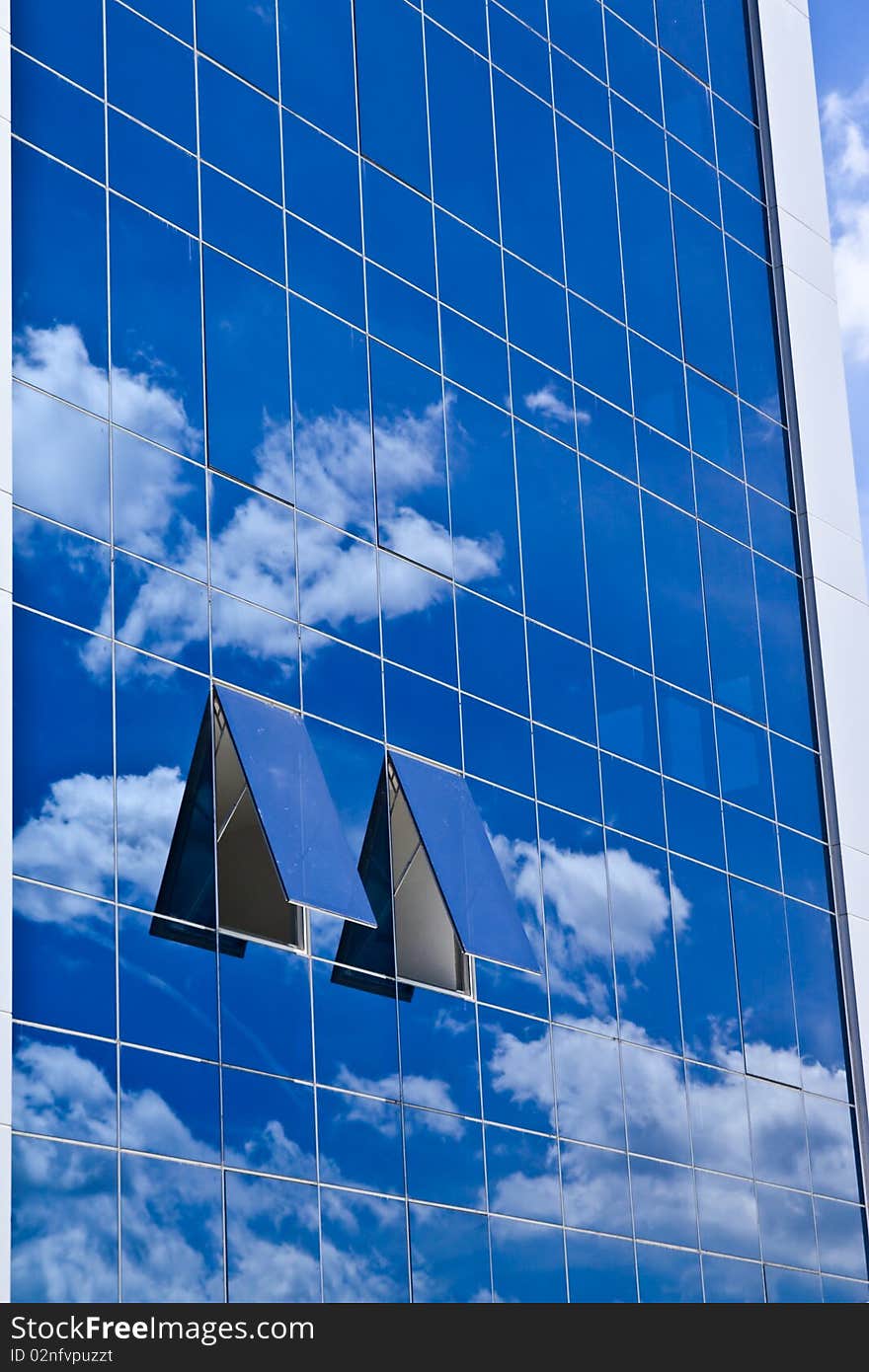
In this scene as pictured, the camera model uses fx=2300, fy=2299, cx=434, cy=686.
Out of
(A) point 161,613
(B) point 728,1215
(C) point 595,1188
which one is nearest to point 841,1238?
(B) point 728,1215

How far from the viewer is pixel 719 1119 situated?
2991 cm

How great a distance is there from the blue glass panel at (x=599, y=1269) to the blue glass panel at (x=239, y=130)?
42.0 ft

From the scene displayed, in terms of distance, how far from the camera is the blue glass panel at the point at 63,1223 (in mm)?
20328

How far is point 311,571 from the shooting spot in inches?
1024

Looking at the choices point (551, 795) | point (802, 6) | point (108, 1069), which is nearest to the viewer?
point (108, 1069)

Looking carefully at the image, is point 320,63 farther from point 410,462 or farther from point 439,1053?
point 439,1053

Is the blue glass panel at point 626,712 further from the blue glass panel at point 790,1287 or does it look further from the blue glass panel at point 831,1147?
the blue glass panel at point 790,1287

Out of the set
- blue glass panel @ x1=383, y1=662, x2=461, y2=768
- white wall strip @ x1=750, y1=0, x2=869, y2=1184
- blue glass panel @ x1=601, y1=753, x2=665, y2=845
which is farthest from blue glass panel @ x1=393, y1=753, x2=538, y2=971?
white wall strip @ x1=750, y1=0, x2=869, y2=1184

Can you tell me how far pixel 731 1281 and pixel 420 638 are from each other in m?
9.18

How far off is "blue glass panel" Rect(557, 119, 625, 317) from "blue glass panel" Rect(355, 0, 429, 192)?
10.2ft

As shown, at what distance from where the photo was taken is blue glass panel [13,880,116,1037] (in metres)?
21.0

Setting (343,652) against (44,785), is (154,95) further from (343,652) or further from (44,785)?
(44,785)

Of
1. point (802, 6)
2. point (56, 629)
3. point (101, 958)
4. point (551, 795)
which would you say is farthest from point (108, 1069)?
point (802, 6)
